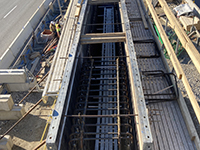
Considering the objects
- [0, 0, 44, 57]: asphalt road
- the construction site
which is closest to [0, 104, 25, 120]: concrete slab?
the construction site

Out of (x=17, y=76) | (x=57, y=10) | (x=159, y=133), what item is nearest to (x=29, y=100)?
(x=17, y=76)

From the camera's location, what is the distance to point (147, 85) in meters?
9.19

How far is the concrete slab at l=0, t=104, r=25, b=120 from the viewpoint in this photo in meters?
9.21

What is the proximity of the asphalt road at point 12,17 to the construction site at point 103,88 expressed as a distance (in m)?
0.87

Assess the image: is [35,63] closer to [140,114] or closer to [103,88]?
[103,88]

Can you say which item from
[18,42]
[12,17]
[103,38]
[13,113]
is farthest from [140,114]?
[12,17]

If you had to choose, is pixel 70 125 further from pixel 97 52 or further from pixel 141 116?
pixel 97 52

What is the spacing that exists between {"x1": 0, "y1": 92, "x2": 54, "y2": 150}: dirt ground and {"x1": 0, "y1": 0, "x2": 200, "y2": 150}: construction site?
0.05 meters

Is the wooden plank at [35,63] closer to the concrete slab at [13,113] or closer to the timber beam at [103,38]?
the concrete slab at [13,113]

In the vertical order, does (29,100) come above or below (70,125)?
above

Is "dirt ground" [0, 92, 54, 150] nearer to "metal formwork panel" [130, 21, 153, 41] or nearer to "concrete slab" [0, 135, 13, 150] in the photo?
"concrete slab" [0, 135, 13, 150]

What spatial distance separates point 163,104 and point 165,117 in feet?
2.12

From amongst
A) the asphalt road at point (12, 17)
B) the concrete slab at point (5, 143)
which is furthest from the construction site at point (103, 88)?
the asphalt road at point (12, 17)

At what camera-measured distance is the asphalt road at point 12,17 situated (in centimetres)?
1630
